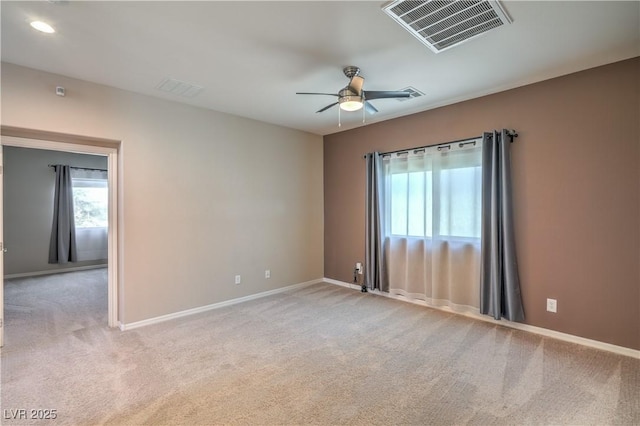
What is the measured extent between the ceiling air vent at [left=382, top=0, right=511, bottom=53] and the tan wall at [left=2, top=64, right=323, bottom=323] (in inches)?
112

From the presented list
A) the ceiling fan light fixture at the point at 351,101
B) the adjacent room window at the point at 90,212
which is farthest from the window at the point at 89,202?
the ceiling fan light fixture at the point at 351,101

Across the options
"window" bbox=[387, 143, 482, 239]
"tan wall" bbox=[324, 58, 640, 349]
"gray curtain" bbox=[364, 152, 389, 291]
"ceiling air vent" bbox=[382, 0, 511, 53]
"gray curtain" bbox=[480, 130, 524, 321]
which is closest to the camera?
"ceiling air vent" bbox=[382, 0, 511, 53]

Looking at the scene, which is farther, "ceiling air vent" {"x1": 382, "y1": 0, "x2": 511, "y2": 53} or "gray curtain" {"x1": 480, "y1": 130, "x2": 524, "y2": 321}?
"gray curtain" {"x1": 480, "y1": 130, "x2": 524, "y2": 321}

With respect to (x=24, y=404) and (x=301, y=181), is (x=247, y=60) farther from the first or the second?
(x=24, y=404)

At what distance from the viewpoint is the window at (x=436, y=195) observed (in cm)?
369

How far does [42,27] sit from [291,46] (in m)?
1.81

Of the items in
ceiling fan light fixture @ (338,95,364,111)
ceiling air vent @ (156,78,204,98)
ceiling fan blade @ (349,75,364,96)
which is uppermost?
ceiling air vent @ (156,78,204,98)

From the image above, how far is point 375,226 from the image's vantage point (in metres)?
4.65

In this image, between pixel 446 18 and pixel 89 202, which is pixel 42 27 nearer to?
pixel 446 18

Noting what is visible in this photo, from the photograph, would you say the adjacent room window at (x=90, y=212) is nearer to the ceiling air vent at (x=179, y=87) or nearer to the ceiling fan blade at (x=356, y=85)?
the ceiling air vent at (x=179, y=87)

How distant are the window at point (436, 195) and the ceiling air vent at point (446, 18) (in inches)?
66.0

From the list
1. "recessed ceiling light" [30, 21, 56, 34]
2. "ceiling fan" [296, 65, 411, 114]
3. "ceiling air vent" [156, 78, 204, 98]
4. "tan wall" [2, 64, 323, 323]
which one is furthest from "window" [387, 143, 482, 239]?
"recessed ceiling light" [30, 21, 56, 34]

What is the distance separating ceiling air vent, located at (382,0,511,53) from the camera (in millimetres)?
1995

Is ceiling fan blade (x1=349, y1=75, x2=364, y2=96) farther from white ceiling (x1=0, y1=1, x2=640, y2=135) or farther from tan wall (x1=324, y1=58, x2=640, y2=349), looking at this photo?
tan wall (x1=324, y1=58, x2=640, y2=349)
